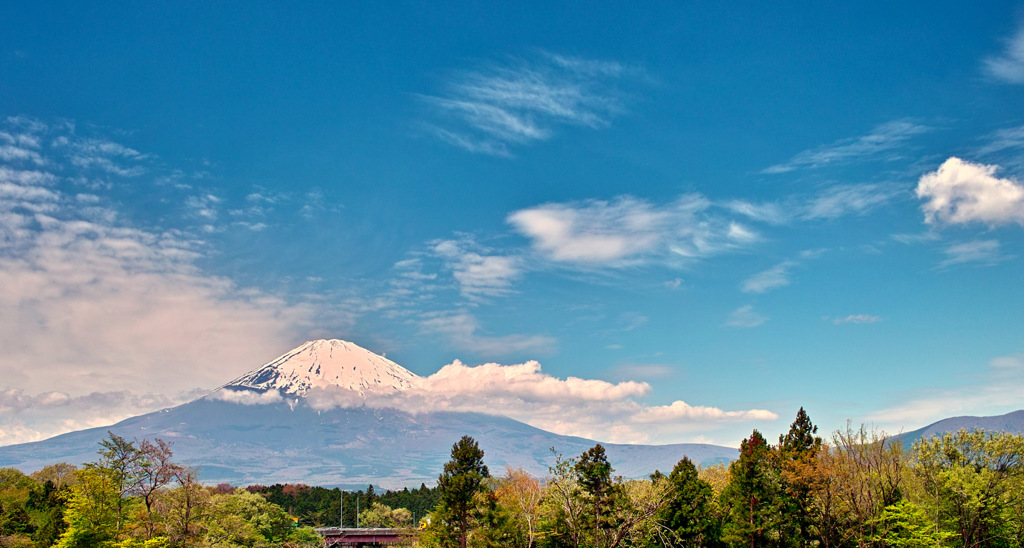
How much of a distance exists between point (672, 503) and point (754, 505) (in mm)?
7169

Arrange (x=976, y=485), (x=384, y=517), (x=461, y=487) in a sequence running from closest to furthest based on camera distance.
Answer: (x=976, y=485), (x=461, y=487), (x=384, y=517)

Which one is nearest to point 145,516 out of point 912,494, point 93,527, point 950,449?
point 93,527

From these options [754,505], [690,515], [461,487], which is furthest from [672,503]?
[461,487]

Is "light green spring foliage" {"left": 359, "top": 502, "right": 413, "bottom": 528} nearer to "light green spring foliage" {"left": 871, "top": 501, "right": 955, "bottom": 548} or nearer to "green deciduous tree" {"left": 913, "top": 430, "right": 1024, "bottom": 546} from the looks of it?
"light green spring foliage" {"left": 871, "top": 501, "right": 955, "bottom": 548}

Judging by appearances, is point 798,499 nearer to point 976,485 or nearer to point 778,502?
point 778,502

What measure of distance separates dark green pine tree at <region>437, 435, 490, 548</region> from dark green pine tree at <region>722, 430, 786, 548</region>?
22.7m

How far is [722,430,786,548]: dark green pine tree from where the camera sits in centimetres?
5816

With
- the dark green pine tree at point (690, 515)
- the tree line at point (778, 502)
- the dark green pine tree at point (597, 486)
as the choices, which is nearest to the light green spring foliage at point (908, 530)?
the tree line at point (778, 502)

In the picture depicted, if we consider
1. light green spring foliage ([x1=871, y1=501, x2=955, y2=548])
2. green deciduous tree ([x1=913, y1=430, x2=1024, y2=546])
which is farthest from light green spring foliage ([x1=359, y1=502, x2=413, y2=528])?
green deciduous tree ([x1=913, y1=430, x2=1024, y2=546])

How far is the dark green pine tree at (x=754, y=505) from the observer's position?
191ft

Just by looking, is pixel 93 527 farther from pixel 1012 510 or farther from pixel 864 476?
pixel 1012 510

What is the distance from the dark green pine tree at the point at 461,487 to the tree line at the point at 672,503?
87 mm

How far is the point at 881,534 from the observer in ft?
168

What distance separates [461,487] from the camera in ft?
173
